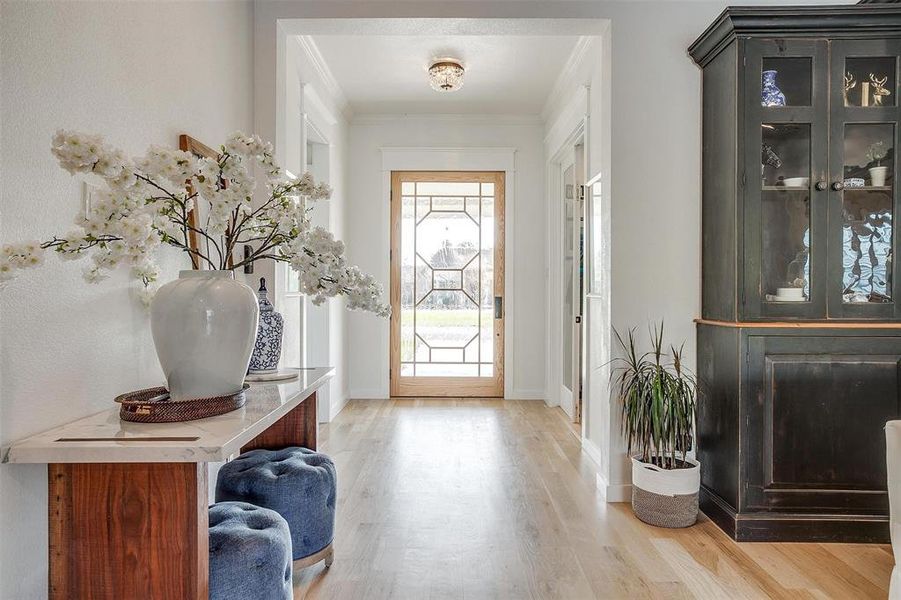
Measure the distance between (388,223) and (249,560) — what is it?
4098mm

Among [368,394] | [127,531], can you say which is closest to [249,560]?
[127,531]

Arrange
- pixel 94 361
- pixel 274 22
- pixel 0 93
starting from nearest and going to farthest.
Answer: pixel 0 93 < pixel 94 361 < pixel 274 22

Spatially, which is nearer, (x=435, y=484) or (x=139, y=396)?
(x=139, y=396)

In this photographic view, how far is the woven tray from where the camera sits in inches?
54.5

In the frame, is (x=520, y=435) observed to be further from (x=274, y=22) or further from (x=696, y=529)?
(x=274, y=22)

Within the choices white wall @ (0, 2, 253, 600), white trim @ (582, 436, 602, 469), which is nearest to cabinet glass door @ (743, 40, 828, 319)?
white trim @ (582, 436, 602, 469)

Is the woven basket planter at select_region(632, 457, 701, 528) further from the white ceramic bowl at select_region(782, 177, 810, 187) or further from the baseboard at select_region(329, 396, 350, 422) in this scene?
the baseboard at select_region(329, 396, 350, 422)

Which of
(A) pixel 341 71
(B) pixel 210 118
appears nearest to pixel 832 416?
(B) pixel 210 118

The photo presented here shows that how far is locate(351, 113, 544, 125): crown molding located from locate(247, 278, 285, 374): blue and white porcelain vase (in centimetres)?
342

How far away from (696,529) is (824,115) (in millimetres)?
1942

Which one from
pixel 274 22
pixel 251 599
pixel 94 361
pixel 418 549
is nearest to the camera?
pixel 251 599

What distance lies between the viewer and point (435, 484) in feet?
10.2

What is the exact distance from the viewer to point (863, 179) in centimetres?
252

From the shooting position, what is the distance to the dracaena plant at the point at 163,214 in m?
1.19
